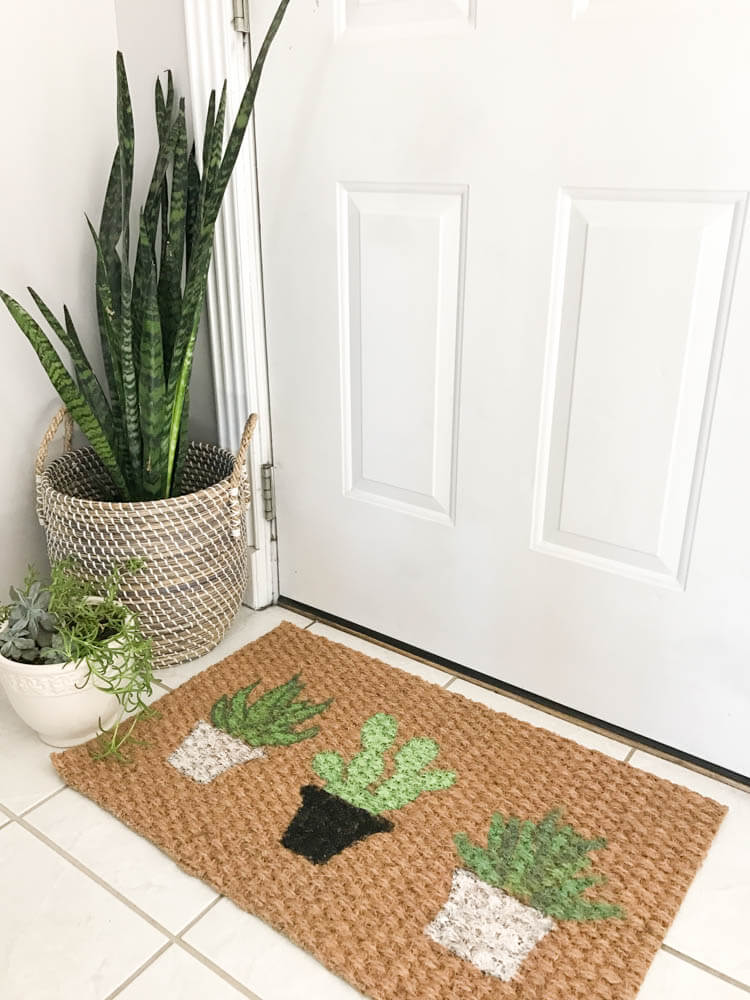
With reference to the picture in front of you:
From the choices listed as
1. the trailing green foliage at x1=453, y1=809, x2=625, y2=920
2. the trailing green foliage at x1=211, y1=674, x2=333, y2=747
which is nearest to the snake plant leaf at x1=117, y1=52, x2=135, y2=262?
the trailing green foliage at x1=211, y1=674, x2=333, y2=747

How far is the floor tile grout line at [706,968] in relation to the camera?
2.82ft

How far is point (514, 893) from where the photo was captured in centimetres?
94

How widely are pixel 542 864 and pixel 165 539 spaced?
2.25 feet

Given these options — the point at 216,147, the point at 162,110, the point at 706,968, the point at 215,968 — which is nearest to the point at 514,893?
the point at 706,968

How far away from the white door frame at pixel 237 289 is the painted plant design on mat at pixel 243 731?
0.28 metres

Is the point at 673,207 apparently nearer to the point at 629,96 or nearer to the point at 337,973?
the point at 629,96

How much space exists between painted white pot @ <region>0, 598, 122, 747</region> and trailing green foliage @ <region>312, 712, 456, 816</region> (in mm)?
319

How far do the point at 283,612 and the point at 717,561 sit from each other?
2.55 feet

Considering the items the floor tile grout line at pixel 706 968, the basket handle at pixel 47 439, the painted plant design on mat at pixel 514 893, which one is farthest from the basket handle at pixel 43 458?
the floor tile grout line at pixel 706 968

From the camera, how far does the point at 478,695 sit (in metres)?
1.30

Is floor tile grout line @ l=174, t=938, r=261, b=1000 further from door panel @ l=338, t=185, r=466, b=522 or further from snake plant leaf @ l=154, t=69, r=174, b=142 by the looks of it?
snake plant leaf @ l=154, t=69, r=174, b=142

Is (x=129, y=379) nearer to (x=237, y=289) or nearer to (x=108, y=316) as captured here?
(x=108, y=316)

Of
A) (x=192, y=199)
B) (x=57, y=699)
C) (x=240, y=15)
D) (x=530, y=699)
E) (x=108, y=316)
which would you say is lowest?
(x=530, y=699)

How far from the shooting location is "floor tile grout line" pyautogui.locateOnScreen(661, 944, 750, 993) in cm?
86
